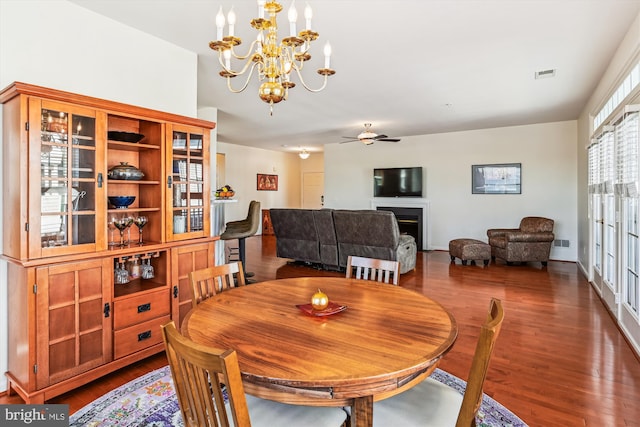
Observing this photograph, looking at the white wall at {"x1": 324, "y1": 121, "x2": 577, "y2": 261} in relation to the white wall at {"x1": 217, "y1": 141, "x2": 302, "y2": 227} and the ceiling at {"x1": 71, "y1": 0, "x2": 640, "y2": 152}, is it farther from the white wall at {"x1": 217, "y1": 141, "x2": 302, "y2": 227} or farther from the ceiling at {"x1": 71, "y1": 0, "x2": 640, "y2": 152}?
the white wall at {"x1": 217, "y1": 141, "x2": 302, "y2": 227}

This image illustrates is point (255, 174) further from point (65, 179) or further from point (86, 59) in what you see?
point (65, 179)

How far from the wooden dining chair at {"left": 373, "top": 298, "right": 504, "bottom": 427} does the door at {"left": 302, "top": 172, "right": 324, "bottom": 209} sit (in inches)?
410

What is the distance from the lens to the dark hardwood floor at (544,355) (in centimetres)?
215

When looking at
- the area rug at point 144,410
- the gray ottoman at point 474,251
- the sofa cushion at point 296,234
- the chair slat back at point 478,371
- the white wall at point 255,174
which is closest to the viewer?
the chair slat back at point 478,371

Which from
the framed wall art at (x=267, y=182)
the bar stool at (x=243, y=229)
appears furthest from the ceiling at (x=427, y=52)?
the framed wall art at (x=267, y=182)

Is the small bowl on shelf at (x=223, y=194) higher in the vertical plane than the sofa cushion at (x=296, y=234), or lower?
higher

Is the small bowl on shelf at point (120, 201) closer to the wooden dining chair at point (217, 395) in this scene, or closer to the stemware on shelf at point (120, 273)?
the stemware on shelf at point (120, 273)

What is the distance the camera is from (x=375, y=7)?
2.62 metres

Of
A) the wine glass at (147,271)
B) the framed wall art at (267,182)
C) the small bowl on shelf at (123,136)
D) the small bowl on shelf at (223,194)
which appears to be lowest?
the wine glass at (147,271)

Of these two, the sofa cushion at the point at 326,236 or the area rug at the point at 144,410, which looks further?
the sofa cushion at the point at 326,236

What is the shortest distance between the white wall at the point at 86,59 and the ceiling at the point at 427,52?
13 cm

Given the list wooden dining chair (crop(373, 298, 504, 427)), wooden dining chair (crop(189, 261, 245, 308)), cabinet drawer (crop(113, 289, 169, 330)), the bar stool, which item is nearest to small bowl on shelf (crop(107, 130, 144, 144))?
cabinet drawer (crop(113, 289, 169, 330))

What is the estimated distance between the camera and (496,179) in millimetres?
7434

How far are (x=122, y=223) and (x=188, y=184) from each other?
1.91ft
